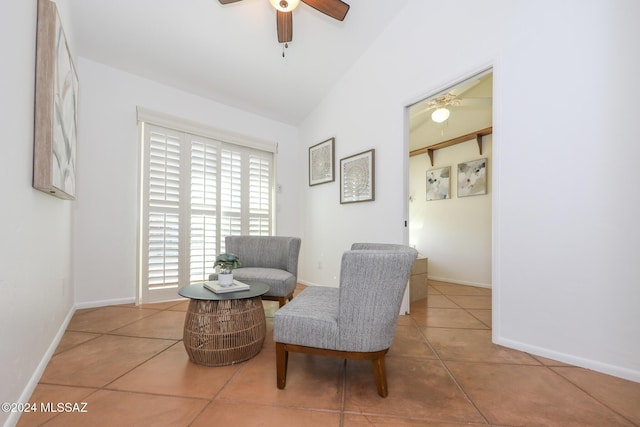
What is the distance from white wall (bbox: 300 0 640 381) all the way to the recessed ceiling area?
1318 millimetres

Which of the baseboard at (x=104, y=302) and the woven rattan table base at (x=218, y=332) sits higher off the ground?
the woven rattan table base at (x=218, y=332)

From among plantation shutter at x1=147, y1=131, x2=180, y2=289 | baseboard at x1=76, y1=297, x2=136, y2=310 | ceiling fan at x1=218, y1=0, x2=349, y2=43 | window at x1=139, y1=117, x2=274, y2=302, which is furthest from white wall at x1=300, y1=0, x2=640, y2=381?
baseboard at x1=76, y1=297, x2=136, y2=310

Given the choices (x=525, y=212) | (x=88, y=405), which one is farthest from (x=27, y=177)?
(x=525, y=212)

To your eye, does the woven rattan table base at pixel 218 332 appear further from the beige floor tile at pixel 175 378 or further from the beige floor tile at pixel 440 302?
the beige floor tile at pixel 440 302

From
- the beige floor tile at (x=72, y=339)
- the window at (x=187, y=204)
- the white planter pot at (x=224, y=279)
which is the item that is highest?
the window at (x=187, y=204)

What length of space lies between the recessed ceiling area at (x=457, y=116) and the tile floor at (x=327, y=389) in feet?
9.56

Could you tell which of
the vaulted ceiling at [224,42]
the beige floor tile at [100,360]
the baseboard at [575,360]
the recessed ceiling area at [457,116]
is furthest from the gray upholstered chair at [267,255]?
the recessed ceiling area at [457,116]

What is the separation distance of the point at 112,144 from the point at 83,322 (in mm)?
1791

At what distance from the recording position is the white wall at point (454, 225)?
4398mm

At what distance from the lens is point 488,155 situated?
14.3 ft

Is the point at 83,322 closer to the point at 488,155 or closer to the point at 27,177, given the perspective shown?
the point at 27,177

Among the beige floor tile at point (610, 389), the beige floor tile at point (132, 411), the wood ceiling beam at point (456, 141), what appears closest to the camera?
the beige floor tile at point (132, 411)

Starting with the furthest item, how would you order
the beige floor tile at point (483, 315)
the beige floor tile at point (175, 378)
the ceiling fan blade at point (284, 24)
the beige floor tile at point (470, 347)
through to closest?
1. the beige floor tile at point (483, 315)
2. the ceiling fan blade at point (284, 24)
3. the beige floor tile at point (470, 347)
4. the beige floor tile at point (175, 378)

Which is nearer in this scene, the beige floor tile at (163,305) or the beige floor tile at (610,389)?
the beige floor tile at (610,389)
